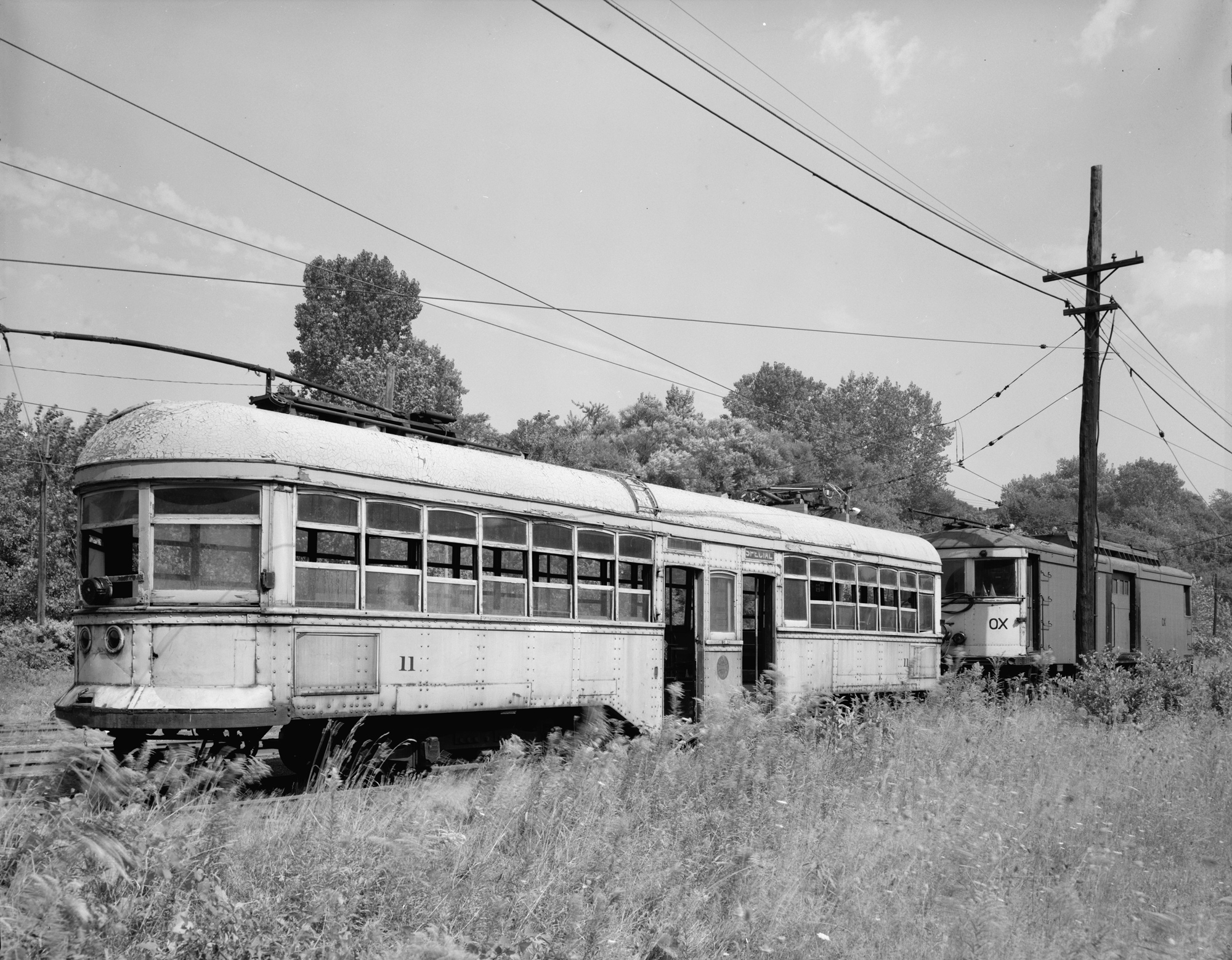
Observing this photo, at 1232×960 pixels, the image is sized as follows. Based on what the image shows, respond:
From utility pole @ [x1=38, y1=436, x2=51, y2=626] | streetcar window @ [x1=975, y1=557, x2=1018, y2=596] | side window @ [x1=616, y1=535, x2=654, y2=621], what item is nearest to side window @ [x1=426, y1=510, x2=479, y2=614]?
side window @ [x1=616, y1=535, x2=654, y2=621]

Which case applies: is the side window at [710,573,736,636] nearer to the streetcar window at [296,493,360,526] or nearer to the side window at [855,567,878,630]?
the side window at [855,567,878,630]

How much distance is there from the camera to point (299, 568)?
8.58 metres

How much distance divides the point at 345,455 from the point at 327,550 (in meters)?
0.81

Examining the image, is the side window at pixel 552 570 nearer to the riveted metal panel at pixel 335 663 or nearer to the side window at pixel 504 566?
the side window at pixel 504 566

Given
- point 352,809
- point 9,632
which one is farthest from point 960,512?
point 352,809

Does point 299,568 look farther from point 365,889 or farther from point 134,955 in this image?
point 134,955

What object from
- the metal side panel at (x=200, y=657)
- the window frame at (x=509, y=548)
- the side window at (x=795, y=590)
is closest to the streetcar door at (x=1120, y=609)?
the side window at (x=795, y=590)

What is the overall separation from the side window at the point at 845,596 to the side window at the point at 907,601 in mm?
1690

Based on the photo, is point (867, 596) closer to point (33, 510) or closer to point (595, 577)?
point (595, 577)

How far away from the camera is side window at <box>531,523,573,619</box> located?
10.6 meters

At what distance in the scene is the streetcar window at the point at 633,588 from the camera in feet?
38.2

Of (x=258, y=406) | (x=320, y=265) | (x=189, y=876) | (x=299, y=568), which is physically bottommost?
(x=189, y=876)

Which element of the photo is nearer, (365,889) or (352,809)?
(365,889)

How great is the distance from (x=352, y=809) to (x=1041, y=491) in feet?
300
